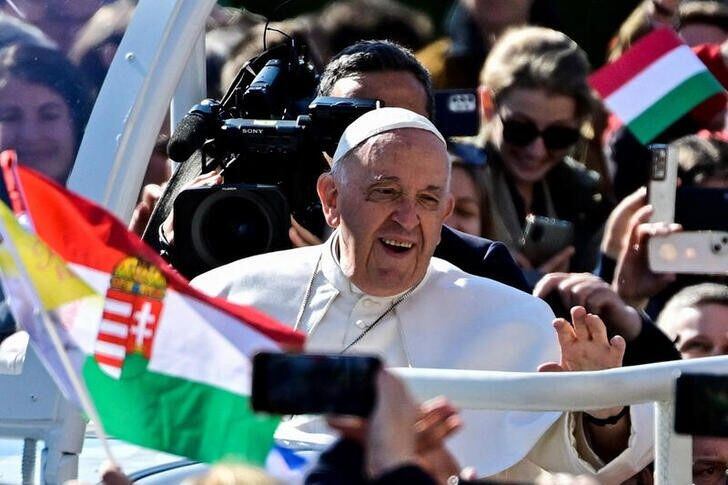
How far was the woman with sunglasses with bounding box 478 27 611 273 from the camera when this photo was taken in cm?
666

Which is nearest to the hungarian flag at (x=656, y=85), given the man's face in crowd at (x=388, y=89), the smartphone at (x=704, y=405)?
the man's face in crowd at (x=388, y=89)

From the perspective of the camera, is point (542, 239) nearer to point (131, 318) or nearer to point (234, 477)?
point (131, 318)

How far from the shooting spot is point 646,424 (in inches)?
164

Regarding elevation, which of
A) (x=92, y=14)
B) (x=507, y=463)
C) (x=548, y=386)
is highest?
(x=92, y=14)

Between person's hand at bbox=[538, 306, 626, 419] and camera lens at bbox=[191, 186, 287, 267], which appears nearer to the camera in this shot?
person's hand at bbox=[538, 306, 626, 419]

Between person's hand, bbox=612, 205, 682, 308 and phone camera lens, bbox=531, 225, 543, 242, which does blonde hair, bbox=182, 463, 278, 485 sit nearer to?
person's hand, bbox=612, 205, 682, 308

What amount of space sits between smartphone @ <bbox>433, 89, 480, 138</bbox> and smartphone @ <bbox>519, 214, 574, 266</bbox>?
436mm

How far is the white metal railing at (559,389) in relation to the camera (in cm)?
353

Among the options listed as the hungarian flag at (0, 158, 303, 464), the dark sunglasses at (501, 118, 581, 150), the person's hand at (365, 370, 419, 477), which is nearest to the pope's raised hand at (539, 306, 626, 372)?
the hungarian flag at (0, 158, 303, 464)

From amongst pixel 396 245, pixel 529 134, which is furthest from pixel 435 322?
pixel 529 134

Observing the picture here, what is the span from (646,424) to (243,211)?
111cm

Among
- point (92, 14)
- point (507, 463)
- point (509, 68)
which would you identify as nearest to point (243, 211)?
point (92, 14)

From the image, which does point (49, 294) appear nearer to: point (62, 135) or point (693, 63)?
point (62, 135)

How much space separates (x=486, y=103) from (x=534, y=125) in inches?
6.9
